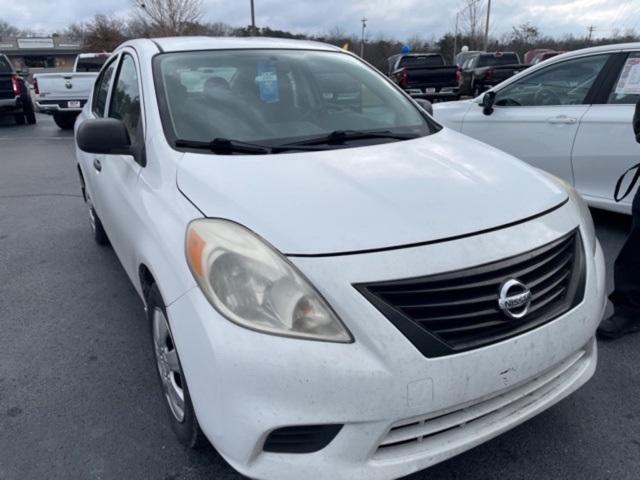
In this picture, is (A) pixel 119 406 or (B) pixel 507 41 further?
(B) pixel 507 41

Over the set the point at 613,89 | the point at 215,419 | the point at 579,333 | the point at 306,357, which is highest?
the point at 613,89

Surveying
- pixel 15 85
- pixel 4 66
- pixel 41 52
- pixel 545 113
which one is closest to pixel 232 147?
pixel 545 113

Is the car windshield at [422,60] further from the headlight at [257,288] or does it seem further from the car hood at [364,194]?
the headlight at [257,288]

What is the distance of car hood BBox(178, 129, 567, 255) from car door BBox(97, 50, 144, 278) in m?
0.47

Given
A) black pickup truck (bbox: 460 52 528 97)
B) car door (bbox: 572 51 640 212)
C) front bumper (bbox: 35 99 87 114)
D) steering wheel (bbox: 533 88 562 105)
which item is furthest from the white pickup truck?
car door (bbox: 572 51 640 212)

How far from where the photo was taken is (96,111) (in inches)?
162

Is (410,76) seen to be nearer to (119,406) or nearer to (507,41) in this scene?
(119,406)

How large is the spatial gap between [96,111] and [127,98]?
1.22 meters

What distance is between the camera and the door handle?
4500mm

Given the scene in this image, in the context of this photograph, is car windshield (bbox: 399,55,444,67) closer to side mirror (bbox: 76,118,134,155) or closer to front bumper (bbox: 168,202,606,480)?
side mirror (bbox: 76,118,134,155)

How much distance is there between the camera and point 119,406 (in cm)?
245

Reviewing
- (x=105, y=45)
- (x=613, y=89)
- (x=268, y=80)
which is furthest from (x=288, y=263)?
(x=105, y=45)

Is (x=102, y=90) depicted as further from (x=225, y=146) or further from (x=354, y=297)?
(x=354, y=297)

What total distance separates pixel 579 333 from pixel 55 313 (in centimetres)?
302
